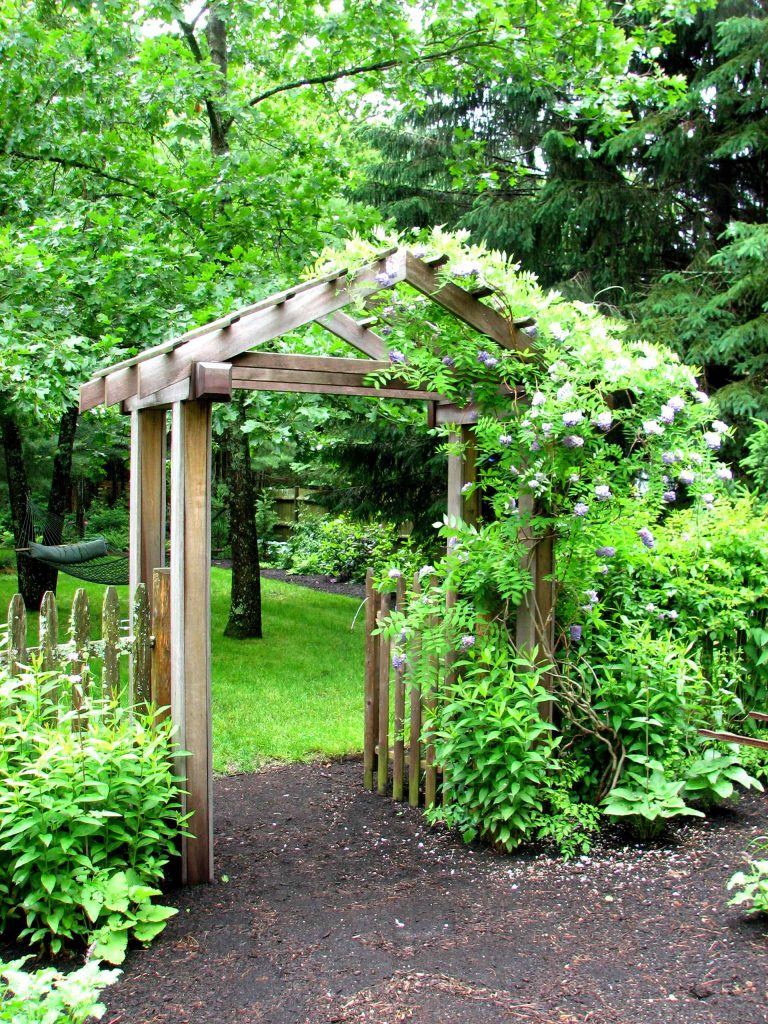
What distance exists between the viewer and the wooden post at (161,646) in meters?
3.70

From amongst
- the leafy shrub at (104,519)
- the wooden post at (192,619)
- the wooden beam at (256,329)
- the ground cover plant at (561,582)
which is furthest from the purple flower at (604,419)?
the leafy shrub at (104,519)

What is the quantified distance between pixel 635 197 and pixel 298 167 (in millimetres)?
3110

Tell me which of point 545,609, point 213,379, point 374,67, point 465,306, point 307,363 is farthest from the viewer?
point 374,67

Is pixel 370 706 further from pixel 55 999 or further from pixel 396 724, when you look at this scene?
pixel 55 999

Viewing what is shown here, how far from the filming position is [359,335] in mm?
4719

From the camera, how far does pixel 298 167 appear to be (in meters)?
7.87

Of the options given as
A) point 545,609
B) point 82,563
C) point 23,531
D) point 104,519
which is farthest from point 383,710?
point 104,519

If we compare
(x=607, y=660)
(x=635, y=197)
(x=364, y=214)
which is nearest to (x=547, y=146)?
(x=635, y=197)

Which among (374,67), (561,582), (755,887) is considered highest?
(374,67)

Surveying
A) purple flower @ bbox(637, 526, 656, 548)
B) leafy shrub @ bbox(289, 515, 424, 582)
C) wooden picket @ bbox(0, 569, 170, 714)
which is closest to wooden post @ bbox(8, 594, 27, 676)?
wooden picket @ bbox(0, 569, 170, 714)

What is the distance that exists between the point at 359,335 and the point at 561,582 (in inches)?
67.7

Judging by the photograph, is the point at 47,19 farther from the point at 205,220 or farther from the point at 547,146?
the point at 547,146

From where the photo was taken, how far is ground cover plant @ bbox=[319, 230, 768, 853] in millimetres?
3754

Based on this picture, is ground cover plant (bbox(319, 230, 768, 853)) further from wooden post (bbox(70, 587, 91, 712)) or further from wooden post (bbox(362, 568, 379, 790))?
wooden post (bbox(70, 587, 91, 712))
